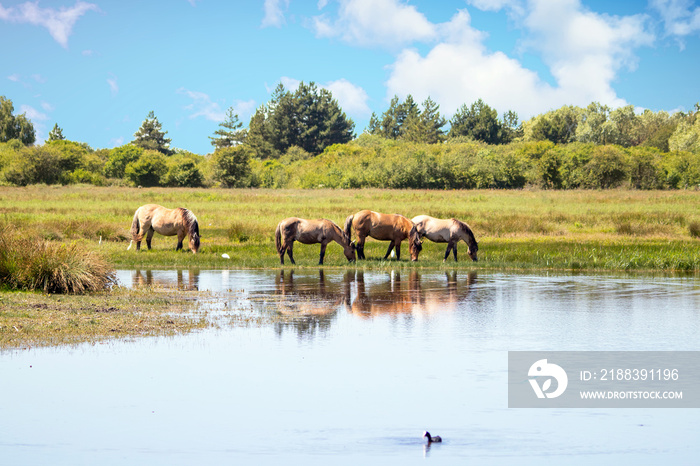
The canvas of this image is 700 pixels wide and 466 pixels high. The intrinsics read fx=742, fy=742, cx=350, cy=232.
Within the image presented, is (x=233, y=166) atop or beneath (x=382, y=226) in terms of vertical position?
atop

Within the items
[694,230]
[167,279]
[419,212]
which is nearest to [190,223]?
[167,279]

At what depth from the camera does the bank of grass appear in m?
11.1

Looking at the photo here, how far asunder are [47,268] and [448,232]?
538 inches

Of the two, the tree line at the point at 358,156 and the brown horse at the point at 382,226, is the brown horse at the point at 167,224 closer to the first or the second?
the brown horse at the point at 382,226

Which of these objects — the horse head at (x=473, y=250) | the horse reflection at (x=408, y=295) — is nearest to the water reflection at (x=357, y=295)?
the horse reflection at (x=408, y=295)

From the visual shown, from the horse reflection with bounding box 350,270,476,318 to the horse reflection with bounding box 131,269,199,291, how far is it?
4339 millimetres

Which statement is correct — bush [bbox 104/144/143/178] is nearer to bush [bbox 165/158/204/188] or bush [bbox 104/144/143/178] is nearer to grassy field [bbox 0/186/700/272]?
bush [bbox 165/158/204/188]

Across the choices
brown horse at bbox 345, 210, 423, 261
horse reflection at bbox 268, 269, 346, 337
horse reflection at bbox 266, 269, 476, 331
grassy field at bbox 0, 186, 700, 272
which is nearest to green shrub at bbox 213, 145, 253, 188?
grassy field at bbox 0, 186, 700, 272

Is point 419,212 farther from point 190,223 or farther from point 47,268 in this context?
point 47,268

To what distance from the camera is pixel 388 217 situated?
25375 millimetres

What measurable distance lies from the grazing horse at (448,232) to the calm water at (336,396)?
10.1 metres

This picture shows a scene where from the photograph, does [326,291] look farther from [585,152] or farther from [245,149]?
[585,152]

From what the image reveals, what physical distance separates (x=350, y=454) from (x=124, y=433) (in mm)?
2249

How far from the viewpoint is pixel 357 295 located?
1692 centimetres
